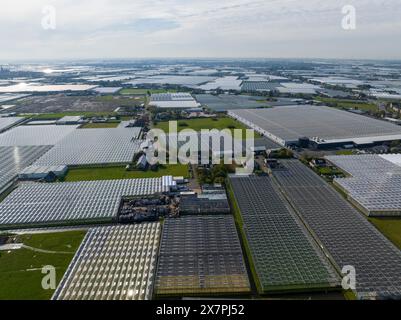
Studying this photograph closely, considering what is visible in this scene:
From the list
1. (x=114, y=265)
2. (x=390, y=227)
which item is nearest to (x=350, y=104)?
(x=390, y=227)

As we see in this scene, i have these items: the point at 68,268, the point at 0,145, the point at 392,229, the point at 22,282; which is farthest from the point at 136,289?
the point at 0,145

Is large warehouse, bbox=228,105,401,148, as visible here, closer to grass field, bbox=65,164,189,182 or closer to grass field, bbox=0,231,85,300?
grass field, bbox=65,164,189,182

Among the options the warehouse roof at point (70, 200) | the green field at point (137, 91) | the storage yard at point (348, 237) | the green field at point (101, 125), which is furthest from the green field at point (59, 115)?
the storage yard at point (348, 237)

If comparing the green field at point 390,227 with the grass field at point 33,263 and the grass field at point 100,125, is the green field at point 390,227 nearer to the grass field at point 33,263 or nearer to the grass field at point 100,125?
the grass field at point 33,263

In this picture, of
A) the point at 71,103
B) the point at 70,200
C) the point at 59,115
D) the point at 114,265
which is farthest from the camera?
the point at 71,103

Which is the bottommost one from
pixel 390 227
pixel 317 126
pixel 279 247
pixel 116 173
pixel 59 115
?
pixel 279 247

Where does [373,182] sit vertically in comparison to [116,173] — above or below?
below

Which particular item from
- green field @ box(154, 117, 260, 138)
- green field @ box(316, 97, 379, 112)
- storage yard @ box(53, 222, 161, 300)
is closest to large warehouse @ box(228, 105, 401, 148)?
green field @ box(154, 117, 260, 138)

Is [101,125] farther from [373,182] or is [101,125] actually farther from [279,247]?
[373,182]
